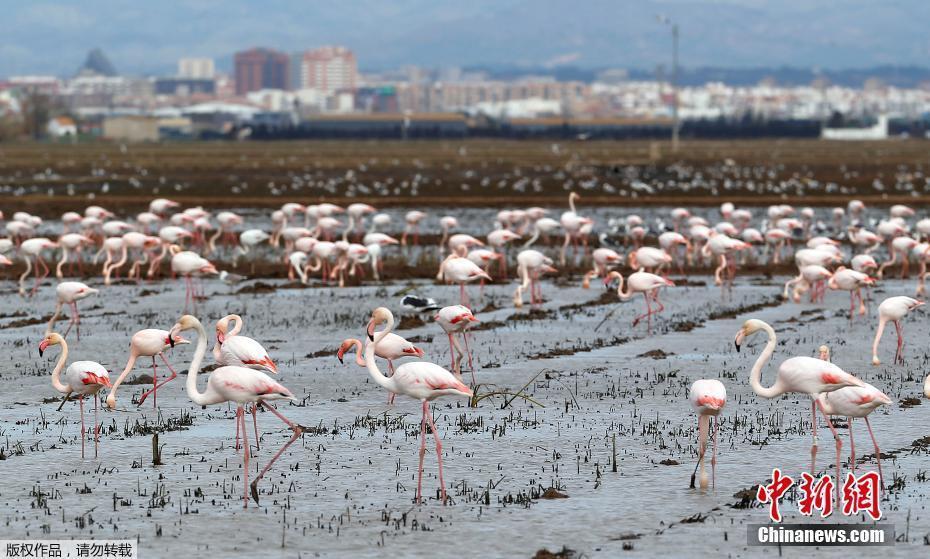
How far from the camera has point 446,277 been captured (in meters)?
23.7

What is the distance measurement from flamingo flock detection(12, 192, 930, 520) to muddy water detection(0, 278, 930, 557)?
28 centimetres

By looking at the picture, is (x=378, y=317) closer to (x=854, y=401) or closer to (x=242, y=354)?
(x=242, y=354)

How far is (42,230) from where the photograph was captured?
43094 mm

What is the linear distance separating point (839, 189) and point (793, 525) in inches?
2063

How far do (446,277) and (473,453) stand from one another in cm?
936

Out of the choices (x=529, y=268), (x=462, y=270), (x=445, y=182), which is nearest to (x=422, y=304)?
(x=462, y=270)

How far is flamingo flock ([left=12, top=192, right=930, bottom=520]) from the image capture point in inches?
509

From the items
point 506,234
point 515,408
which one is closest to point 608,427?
point 515,408

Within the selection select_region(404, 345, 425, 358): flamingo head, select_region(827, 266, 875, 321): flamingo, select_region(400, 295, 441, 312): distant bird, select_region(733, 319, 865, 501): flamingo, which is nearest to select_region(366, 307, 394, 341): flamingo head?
select_region(404, 345, 425, 358): flamingo head

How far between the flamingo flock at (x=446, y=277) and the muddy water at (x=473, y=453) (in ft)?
0.93

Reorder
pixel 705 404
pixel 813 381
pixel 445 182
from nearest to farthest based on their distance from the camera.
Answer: pixel 705 404
pixel 813 381
pixel 445 182

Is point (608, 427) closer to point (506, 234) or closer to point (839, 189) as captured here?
point (506, 234)

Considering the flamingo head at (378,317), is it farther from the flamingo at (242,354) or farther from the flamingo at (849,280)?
the flamingo at (849,280)

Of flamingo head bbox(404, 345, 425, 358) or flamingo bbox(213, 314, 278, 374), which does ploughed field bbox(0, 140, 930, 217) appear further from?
flamingo bbox(213, 314, 278, 374)
